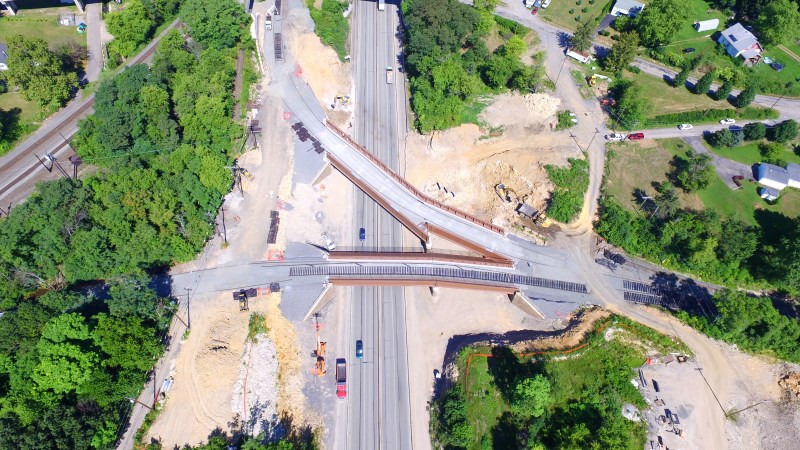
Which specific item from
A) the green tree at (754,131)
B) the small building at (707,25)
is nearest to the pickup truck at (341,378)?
the green tree at (754,131)

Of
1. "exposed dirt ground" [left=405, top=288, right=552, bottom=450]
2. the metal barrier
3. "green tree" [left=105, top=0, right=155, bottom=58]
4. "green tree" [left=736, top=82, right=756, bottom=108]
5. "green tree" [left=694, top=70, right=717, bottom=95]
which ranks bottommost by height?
"exposed dirt ground" [left=405, top=288, right=552, bottom=450]

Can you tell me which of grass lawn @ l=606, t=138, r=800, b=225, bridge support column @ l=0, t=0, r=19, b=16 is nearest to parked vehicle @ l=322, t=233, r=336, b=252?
grass lawn @ l=606, t=138, r=800, b=225

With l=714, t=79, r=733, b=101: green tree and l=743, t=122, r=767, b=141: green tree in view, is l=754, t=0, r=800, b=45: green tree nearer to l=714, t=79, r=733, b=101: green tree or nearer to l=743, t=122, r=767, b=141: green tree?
l=714, t=79, r=733, b=101: green tree

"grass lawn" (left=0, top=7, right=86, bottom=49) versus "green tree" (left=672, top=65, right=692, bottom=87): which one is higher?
"grass lawn" (left=0, top=7, right=86, bottom=49)

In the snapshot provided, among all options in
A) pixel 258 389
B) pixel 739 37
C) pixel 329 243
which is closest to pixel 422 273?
pixel 329 243

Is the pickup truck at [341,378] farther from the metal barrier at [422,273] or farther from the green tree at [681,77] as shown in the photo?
the green tree at [681,77]

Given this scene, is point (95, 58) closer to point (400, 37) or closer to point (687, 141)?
point (400, 37)
